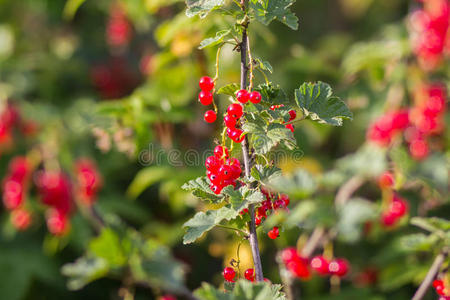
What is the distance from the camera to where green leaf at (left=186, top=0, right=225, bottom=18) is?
79 cm

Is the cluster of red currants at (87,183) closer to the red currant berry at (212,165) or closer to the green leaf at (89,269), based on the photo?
the green leaf at (89,269)

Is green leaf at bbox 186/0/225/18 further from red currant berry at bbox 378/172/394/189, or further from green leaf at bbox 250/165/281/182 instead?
red currant berry at bbox 378/172/394/189

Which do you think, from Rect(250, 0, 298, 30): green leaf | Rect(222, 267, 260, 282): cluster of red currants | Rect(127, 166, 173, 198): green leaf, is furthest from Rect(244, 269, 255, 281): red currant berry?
Rect(127, 166, 173, 198): green leaf

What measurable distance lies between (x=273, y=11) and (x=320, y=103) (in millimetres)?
188

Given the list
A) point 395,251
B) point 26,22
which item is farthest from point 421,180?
point 26,22

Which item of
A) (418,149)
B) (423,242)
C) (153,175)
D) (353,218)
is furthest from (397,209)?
(153,175)

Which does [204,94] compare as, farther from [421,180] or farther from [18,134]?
[18,134]

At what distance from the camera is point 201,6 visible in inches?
31.9

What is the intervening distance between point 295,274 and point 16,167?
1583mm

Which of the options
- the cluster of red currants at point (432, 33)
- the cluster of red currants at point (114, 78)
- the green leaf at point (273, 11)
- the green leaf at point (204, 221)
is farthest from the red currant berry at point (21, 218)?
the cluster of red currants at point (432, 33)

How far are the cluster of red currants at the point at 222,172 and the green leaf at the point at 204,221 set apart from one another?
1.8 inches

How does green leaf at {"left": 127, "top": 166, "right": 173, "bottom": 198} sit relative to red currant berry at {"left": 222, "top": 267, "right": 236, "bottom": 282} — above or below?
above

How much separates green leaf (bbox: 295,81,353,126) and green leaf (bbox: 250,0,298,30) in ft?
0.40

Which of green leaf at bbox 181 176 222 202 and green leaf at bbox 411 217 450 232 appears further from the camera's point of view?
green leaf at bbox 411 217 450 232
